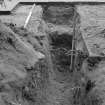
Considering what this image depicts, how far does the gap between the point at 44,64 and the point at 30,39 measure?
104cm

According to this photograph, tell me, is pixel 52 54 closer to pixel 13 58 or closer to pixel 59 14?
pixel 59 14

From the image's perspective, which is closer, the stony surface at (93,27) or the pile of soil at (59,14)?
the stony surface at (93,27)

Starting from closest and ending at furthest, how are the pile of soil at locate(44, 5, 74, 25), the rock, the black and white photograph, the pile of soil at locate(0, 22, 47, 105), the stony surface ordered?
1. the pile of soil at locate(0, 22, 47, 105)
2. the rock
3. the black and white photograph
4. the stony surface
5. the pile of soil at locate(44, 5, 74, 25)

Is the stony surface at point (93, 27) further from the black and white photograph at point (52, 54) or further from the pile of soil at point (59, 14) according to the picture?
the pile of soil at point (59, 14)

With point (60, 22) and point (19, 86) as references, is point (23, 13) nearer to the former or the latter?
point (60, 22)

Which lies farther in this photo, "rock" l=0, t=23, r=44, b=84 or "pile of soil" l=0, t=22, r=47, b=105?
"rock" l=0, t=23, r=44, b=84

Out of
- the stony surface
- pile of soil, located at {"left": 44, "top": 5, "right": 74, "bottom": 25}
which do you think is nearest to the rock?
the stony surface

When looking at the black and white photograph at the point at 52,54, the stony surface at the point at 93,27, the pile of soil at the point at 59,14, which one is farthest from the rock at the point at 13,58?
the pile of soil at the point at 59,14

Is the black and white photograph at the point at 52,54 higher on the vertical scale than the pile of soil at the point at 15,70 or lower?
lower

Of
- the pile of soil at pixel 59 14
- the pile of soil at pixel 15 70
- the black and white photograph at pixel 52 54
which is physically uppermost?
the pile of soil at pixel 15 70

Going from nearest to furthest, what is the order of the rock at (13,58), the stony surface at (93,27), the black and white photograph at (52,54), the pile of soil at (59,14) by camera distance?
the rock at (13,58)
the black and white photograph at (52,54)
the stony surface at (93,27)
the pile of soil at (59,14)

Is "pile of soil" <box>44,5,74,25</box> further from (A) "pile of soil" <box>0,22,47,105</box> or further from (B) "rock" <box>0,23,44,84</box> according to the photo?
(B) "rock" <box>0,23,44,84</box>

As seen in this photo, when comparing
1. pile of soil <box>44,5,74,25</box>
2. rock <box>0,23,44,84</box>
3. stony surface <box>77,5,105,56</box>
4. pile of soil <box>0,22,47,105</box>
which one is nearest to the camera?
pile of soil <box>0,22,47,105</box>

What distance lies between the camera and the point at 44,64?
671 centimetres
